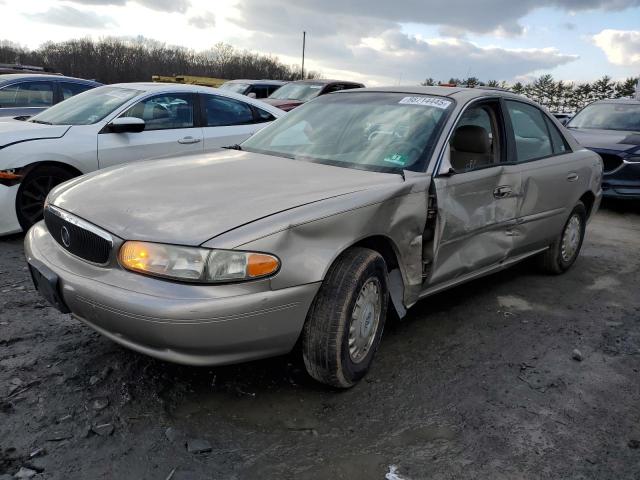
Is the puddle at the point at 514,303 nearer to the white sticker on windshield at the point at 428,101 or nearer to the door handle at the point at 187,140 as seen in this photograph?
the white sticker on windshield at the point at 428,101

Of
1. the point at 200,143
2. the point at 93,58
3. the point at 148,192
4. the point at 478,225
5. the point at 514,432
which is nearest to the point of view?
the point at 514,432

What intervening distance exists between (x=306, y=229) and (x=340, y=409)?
3.01ft

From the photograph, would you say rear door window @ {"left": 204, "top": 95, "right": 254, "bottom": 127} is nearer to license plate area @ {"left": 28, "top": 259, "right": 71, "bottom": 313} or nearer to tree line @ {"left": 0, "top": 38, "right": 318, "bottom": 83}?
license plate area @ {"left": 28, "top": 259, "right": 71, "bottom": 313}

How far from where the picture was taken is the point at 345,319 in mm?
2543

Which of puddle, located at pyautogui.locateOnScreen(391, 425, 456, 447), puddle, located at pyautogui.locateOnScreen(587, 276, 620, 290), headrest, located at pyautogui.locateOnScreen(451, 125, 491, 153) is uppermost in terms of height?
headrest, located at pyautogui.locateOnScreen(451, 125, 491, 153)

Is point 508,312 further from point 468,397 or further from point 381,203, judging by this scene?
point 381,203

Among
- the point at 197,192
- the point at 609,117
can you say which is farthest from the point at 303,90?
the point at 197,192

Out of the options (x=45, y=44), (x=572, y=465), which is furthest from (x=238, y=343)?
(x=45, y=44)

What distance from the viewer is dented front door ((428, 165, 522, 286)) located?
3.18 m

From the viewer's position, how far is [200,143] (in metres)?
6.02

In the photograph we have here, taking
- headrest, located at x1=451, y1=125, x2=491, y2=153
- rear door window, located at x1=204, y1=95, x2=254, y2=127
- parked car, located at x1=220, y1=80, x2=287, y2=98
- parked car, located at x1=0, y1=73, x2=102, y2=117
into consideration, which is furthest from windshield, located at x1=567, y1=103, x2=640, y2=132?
parked car, located at x1=0, y1=73, x2=102, y2=117

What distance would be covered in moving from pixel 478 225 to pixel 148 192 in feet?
6.67

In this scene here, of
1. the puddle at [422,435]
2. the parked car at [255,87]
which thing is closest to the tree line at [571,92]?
the parked car at [255,87]

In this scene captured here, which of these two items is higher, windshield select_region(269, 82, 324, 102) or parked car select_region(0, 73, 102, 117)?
windshield select_region(269, 82, 324, 102)
